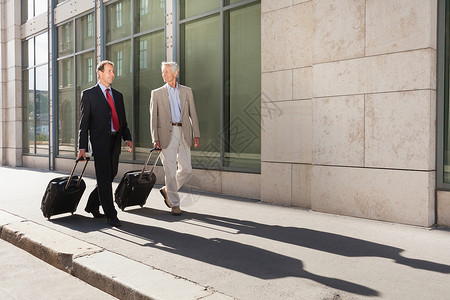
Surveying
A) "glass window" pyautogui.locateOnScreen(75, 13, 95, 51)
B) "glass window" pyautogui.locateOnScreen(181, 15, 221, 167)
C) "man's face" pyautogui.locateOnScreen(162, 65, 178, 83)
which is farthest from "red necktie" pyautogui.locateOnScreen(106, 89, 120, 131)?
"glass window" pyautogui.locateOnScreen(75, 13, 95, 51)

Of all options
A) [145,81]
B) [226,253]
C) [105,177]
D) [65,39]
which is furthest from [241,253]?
[65,39]

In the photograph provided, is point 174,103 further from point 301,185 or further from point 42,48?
point 42,48

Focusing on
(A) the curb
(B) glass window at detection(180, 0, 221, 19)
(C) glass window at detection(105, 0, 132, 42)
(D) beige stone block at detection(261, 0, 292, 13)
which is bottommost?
(A) the curb

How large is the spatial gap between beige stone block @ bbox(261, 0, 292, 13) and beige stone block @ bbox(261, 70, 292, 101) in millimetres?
977

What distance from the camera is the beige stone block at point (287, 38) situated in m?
6.00

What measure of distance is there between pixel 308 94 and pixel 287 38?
93 cm

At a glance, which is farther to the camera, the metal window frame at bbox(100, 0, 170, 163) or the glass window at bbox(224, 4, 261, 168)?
the metal window frame at bbox(100, 0, 170, 163)

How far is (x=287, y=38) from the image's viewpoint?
621cm

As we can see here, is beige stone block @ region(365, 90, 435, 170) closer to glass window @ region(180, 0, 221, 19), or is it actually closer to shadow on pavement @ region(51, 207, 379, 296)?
shadow on pavement @ region(51, 207, 379, 296)

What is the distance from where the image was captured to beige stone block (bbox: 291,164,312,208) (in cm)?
604

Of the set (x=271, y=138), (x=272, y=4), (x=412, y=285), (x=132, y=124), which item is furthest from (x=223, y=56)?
(x=412, y=285)

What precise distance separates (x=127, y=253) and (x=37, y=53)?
12.4 m

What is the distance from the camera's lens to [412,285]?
2.98 meters

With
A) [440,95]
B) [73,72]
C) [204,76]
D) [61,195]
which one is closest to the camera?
[440,95]
